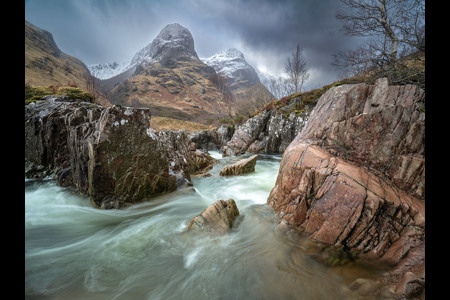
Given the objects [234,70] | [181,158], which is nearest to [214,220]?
[181,158]

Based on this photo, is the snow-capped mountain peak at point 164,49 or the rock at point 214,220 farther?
the snow-capped mountain peak at point 164,49

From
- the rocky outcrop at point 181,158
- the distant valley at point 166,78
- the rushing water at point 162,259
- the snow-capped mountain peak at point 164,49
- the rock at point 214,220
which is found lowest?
the rushing water at point 162,259

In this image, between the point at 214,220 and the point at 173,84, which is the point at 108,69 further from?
Answer: the point at 214,220

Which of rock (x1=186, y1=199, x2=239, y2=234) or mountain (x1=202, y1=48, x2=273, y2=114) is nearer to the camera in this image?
rock (x1=186, y1=199, x2=239, y2=234)

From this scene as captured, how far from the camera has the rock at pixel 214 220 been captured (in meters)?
3.43

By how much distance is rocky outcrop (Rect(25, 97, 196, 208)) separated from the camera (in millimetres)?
4441

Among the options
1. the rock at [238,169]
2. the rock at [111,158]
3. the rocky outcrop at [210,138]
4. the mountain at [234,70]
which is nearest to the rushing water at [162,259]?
the rock at [111,158]

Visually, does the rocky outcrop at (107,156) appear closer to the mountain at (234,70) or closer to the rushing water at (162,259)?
the rushing water at (162,259)

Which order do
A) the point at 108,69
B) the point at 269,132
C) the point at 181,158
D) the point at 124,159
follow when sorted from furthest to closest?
the point at 108,69 → the point at 269,132 → the point at 181,158 → the point at 124,159

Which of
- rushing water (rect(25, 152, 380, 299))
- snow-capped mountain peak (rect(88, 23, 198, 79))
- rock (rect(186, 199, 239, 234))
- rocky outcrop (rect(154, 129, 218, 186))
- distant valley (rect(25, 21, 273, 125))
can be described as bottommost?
rushing water (rect(25, 152, 380, 299))

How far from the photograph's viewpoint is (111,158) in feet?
14.7

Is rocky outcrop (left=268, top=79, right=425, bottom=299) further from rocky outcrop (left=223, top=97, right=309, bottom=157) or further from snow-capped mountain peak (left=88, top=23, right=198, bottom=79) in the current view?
snow-capped mountain peak (left=88, top=23, right=198, bottom=79)

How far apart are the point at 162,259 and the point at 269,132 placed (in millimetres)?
16601

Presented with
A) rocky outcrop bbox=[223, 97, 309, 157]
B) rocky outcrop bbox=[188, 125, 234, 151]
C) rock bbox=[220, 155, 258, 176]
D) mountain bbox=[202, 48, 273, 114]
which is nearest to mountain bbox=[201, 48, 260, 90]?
mountain bbox=[202, 48, 273, 114]
